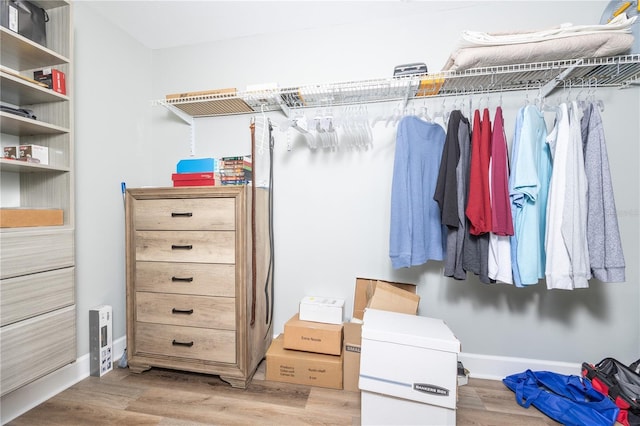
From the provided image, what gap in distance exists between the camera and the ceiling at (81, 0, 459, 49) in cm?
173

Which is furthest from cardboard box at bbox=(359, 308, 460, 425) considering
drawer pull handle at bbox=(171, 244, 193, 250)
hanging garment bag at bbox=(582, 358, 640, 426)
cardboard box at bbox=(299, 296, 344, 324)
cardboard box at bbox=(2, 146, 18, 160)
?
cardboard box at bbox=(2, 146, 18, 160)

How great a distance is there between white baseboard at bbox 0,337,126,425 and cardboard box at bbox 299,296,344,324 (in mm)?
1384

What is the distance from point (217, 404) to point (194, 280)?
0.68 metres

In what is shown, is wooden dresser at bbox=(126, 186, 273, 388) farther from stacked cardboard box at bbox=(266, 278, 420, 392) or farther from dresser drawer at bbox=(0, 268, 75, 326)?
dresser drawer at bbox=(0, 268, 75, 326)

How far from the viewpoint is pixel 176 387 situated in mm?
1597

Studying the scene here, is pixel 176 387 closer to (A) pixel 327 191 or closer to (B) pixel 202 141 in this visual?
(A) pixel 327 191

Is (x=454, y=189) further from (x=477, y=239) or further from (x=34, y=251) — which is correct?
(x=34, y=251)

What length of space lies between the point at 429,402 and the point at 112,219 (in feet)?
7.35

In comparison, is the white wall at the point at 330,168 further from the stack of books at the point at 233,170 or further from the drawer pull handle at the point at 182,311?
the drawer pull handle at the point at 182,311

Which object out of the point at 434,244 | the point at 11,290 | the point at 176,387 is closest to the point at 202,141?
the point at 11,290

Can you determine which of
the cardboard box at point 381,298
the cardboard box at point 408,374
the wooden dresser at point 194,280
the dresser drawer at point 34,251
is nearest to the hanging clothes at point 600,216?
the cardboard box at point 408,374

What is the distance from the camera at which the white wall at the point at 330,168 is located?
1634 mm

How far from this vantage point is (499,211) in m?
1.30

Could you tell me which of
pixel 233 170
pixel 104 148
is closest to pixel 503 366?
pixel 233 170
